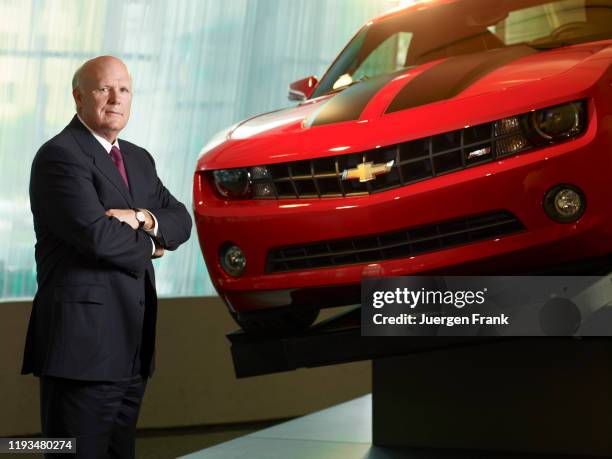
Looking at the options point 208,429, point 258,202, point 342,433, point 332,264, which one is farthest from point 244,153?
point 208,429

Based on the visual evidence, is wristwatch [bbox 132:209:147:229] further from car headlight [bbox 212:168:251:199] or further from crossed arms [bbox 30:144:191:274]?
car headlight [bbox 212:168:251:199]

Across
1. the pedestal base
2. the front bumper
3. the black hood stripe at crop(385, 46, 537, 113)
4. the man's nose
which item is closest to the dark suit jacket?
the man's nose

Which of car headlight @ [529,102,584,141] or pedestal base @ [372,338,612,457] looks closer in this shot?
car headlight @ [529,102,584,141]

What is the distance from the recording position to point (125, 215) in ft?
7.45

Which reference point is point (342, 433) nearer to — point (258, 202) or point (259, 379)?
point (259, 379)

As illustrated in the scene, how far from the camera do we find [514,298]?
2.43 metres

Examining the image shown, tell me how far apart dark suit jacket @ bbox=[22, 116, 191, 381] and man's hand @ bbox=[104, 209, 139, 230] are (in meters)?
0.03

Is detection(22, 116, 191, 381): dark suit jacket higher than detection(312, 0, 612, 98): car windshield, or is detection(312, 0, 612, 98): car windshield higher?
detection(312, 0, 612, 98): car windshield

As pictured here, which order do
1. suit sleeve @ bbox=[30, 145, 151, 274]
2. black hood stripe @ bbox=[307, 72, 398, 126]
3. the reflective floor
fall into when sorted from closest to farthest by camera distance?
suit sleeve @ bbox=[30, 145, 151, 274] < black hood stripe @ bbox=[307, 72, 398, 126] < the reflective floor

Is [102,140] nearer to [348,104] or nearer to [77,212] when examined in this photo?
[77,212]

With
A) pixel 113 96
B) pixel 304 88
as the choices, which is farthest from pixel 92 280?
pixel 304 88

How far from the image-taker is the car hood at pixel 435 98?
238 cm

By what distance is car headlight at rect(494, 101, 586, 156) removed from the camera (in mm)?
2344

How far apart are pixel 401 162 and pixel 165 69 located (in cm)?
309
